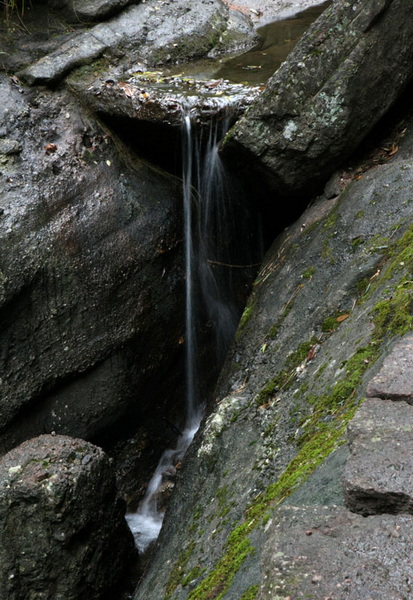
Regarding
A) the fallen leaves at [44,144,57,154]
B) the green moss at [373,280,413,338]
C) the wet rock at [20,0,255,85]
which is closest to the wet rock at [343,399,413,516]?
the green moss at [373,280,413,338]

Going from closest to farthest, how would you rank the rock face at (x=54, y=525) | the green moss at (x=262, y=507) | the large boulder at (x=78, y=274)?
1. the green moss at (x=262, y=507)
2. the rock face at (x=54, y=525)
3. the large boulder at (x=78, y=274)

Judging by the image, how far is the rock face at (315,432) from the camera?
1.77m

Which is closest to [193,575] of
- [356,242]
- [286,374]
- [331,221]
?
[286,374]

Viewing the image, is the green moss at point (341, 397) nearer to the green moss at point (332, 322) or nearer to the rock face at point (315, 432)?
the rock face at point (315, 432)

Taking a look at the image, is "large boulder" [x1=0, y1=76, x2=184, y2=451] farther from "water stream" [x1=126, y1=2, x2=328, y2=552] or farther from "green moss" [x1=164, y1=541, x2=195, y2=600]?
"green moss" [x1=164, y1=541, x2=195, y2=600]

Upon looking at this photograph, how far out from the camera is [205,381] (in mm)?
6277

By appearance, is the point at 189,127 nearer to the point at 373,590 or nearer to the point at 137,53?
the point at 137,53

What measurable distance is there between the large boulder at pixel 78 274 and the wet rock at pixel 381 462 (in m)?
3.78

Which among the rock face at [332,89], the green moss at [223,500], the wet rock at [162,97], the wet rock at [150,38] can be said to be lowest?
the green moss at [223,500]

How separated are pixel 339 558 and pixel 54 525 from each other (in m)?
2.91

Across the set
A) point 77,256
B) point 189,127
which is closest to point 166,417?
point 77,256

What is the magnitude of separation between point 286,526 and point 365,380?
3.69ft

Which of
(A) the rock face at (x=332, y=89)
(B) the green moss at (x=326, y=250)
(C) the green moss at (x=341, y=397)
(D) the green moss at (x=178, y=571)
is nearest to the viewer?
(C) the green moss at (x=341, y=397)

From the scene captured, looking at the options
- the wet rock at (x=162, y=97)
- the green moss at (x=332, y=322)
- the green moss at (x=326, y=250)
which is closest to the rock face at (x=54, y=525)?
the green moss at (x=332, y=322)
